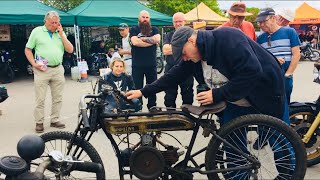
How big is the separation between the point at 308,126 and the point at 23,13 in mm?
9316

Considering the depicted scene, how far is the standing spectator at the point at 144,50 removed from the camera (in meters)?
6.26

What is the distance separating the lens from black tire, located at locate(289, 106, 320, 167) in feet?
13.1

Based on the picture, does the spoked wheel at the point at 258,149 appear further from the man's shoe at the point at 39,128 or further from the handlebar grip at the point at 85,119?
the man's shoe at the point at 39,128

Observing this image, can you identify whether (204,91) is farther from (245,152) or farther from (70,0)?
(70,0)

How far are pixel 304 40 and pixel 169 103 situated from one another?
18.4 metres

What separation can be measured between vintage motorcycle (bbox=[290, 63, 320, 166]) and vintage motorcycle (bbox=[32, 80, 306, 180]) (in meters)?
1.03

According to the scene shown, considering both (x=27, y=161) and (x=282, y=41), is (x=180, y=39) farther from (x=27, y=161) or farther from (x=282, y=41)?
(x=282, y=41)

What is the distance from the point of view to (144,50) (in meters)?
6.32

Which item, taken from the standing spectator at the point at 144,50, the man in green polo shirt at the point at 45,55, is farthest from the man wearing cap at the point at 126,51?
the man in green polo shirt at the point at 45,55

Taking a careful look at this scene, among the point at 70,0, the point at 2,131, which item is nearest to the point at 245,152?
the point at 2,131

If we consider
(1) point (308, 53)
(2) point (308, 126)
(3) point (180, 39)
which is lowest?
(1) point (308, 53)

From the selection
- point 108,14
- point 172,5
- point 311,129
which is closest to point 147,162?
point 311,129

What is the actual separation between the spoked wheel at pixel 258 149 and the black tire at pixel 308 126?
3.48ft

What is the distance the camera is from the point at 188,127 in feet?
9.73
